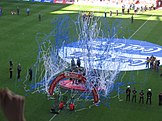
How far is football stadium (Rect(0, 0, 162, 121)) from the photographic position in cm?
1872

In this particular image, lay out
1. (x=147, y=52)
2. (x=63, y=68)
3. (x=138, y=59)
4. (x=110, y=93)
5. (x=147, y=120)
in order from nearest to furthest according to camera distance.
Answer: (x=147, y=120)
(x=110, y=93)
(x=63, y=68)
(x=138, y=59)
(x=147, y=52)

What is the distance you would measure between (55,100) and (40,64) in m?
8.10

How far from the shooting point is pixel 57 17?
1850 inches

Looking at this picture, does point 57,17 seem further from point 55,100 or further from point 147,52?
point 55,100

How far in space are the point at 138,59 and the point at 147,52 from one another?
9.26 feet

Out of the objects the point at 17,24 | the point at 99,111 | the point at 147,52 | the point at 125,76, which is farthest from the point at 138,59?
the point at 17,24

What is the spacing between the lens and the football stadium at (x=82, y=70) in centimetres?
1872

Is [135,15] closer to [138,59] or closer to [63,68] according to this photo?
[138,59]

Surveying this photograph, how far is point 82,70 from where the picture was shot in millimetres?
21469

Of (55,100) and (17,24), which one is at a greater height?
(17,24)

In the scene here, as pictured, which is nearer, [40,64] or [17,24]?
[40,64]

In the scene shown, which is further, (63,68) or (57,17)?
(57,17)

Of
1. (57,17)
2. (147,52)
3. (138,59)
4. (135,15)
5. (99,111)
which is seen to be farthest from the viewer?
(135,15)

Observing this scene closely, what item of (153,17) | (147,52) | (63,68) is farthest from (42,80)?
(153,17)
